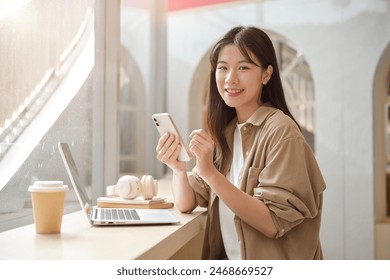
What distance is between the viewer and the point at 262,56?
1.23 meters

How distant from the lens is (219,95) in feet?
4.51

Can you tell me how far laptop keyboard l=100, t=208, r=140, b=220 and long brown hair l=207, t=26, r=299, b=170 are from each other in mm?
308

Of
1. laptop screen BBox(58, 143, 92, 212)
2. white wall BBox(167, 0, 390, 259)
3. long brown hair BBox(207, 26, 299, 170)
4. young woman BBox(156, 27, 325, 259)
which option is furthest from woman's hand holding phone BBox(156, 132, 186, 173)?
white wall BBox(167, 0, 390, 259)

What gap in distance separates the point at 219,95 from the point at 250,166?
308 mm

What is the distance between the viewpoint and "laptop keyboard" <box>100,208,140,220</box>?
1.10m

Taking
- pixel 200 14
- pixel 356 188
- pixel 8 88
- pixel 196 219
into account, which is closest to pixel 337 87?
pixel 356 188

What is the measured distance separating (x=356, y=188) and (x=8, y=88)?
2359 mm

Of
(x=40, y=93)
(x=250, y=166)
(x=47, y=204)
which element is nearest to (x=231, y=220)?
(x=250, y=166)

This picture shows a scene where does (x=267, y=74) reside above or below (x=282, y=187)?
above

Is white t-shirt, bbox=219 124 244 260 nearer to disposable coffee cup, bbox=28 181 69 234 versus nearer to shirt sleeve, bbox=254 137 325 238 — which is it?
shirt sleeve, bbox=254 137 325 238

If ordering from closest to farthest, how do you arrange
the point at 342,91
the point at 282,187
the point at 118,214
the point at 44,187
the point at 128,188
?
the point at 44,187, the point at 282,187, the point at 118,214, the point at 128,188, the point at 342,91

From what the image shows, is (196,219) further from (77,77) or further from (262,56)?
(77,77)

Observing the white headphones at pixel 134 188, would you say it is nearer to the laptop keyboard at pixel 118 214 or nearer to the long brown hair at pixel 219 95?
the laptop keyboard at pixel 118 214

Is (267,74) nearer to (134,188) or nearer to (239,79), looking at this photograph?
(239,79)
